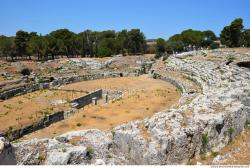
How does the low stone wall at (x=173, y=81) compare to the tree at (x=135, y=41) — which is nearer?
the low stone wall at (x=173, y=81)

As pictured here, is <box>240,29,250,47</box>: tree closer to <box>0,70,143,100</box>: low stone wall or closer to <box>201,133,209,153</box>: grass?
<box>0,70,143,100</box>: low stone wall

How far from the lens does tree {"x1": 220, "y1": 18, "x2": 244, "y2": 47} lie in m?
72.7

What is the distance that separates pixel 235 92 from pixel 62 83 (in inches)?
1462

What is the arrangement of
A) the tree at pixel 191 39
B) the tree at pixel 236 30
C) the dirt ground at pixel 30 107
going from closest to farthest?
the dirt ground at pixel 30 107 → the tree at pixel 236 30 → the tree at pixel 191 39

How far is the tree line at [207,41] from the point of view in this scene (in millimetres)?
73806

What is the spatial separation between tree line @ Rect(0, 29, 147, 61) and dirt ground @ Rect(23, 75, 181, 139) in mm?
39818

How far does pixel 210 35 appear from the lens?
11938cm

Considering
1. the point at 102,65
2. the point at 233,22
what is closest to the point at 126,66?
the point at 102,65

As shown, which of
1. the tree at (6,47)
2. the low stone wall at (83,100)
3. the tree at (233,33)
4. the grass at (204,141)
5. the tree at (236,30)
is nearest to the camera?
the grass at (204,141)

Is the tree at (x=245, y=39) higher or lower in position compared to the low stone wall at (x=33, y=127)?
higher

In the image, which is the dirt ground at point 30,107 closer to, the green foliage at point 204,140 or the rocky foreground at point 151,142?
the rocky foreground at point 151,142

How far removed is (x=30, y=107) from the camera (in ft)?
117

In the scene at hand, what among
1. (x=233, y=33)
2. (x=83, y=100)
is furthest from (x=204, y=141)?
(x=233, y=33)

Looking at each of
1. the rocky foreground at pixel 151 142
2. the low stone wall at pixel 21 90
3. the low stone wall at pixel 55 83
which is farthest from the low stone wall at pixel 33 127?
the low stone wall at pixel 55 83
